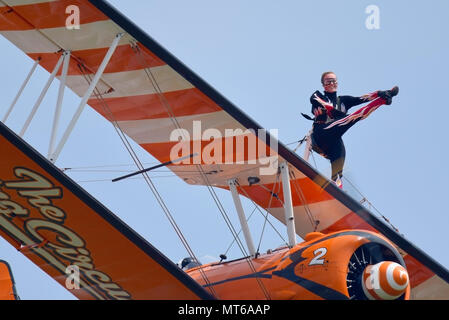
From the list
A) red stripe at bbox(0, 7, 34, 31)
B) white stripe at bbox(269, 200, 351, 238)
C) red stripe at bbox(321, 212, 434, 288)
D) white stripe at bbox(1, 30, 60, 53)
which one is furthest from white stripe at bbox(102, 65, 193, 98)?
red stripe at bbox(321, 212, 434, 288)

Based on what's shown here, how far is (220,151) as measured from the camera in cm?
1218

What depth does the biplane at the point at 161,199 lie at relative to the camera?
9961mm

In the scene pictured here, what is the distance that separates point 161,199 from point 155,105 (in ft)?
6.05

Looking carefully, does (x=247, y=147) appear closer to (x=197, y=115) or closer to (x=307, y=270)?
(x=197, y=115)

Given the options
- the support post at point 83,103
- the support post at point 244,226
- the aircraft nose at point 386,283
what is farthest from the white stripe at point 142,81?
the aircraft nose at point 386,283

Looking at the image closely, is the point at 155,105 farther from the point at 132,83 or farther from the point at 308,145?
the point at 308,145

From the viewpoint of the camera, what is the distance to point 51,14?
11.5 metres

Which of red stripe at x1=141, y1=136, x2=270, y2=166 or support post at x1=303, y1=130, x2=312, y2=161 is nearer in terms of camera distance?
red stripe at x1=141, y1=136, x2=270, y2=166

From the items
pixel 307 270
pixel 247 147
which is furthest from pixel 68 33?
pixel 307 270

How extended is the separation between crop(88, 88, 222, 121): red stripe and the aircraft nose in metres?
3.19

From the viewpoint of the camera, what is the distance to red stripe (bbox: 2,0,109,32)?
10961mm

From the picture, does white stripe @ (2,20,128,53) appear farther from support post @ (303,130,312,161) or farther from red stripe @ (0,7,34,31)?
support post @ (303,130,312,161)

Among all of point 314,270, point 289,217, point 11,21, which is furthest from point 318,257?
point 11,21

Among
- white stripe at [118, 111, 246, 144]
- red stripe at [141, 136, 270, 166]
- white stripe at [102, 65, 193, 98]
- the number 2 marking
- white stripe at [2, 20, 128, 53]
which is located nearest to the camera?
the number 2 marking
